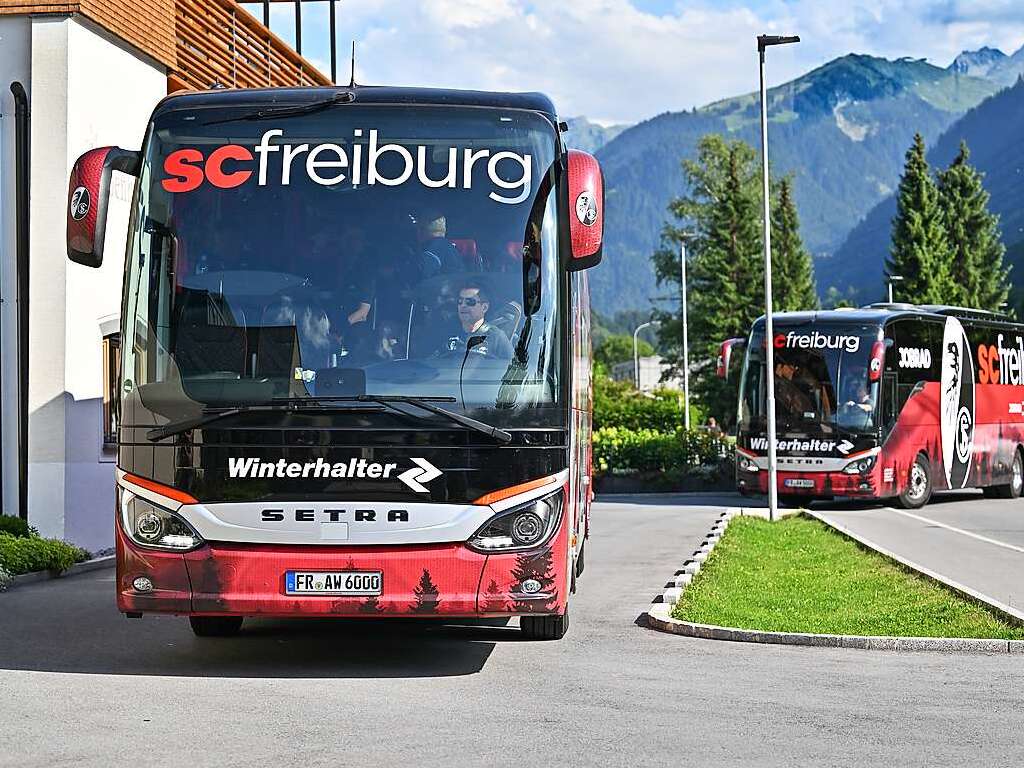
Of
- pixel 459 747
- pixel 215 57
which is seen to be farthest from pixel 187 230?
pixel 215 57

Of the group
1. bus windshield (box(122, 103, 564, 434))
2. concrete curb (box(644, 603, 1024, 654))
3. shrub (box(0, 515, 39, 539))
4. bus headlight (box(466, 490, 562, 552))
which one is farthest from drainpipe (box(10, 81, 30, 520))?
bus headlight (box(466, 490, 562, 552))

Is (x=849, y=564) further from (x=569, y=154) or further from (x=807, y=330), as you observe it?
(x=807, y=330)

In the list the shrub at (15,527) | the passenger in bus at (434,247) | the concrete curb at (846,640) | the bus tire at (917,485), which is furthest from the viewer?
the bus tire at (917,485)

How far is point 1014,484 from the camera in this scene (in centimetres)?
3359

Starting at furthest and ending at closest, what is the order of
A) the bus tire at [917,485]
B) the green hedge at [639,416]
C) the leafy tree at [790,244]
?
the leafy tree at [790,244] → the green hedge at [639,416] → the bus tire at [917,485]

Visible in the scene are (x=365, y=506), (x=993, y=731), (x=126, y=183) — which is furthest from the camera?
(x=126, y=183)

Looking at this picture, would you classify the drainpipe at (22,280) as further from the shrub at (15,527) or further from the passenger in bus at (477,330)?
the passenger in bus at (477,330)

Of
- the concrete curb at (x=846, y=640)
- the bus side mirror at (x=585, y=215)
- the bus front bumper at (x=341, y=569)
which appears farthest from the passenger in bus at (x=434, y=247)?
the concrete curb at (x=846, y=640)

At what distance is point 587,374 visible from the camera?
587 inches

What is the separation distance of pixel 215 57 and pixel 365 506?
15322 mm

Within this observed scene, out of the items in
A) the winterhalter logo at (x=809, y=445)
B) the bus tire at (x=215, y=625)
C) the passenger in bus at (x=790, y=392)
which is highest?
the passenger in bus at (x=790, y=392)

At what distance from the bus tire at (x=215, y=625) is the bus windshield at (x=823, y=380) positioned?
18982 millimetres

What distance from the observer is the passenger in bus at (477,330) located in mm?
8977

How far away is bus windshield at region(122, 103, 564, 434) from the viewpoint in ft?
29.3
